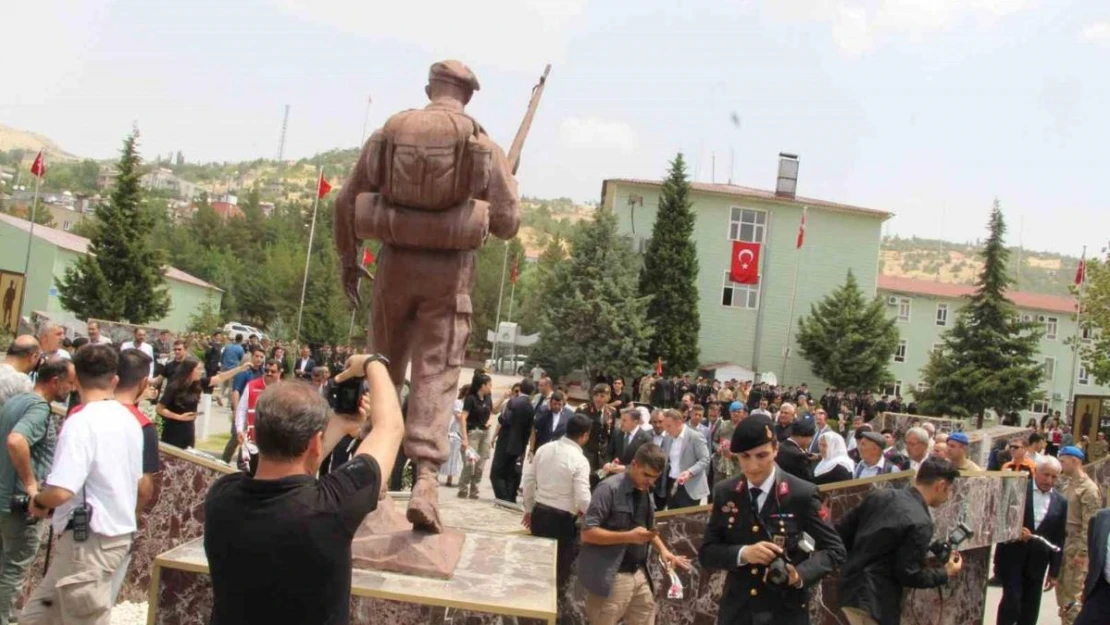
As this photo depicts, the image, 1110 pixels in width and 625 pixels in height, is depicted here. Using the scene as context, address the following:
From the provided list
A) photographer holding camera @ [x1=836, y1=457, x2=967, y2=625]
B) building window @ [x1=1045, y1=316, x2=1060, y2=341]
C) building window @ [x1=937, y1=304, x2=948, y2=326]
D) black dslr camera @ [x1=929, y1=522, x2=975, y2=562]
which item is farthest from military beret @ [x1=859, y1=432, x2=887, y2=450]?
building window @ [x1=1045, y1=316, x2=1060, y2=341]

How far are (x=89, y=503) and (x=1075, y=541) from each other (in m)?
8.47

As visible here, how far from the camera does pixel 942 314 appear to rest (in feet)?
200

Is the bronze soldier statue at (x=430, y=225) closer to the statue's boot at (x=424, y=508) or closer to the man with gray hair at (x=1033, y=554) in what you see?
the statue's boot at (x=424, y=508)

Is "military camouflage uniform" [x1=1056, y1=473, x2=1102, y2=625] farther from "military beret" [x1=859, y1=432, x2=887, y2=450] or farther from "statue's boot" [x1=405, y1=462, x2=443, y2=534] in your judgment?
"statue's boot" [x1=405, y1=462, x2=443, y2=534]

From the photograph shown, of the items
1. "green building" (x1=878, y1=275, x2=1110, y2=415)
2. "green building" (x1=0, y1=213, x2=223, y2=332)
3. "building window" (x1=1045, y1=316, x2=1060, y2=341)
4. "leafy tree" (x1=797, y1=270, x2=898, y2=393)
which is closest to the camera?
"leafy tree" (x1=797, y1=270, x2=898, y2=393)

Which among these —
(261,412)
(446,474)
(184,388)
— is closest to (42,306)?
(446,474)

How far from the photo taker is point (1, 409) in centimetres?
618

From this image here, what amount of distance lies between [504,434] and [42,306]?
4323 cm

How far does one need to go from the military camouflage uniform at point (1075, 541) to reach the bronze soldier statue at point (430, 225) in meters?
6.44

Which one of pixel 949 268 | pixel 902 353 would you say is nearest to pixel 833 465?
pixel 902 353

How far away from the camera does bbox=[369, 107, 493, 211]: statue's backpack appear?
20.0 ft

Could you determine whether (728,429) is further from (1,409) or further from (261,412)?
(261,412)

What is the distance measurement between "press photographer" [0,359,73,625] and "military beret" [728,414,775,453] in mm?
3734

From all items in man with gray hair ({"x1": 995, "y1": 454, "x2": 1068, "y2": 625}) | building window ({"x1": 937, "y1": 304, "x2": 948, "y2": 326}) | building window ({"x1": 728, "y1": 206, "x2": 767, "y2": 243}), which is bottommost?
man with gray hair ({"x1": 995, "y1": 454, "x2": 1068, "y2": 625})
